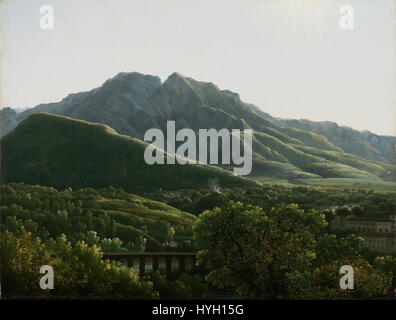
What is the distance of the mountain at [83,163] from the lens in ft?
43.5

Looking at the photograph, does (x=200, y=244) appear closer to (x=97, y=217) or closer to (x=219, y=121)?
(x=97, y=217)

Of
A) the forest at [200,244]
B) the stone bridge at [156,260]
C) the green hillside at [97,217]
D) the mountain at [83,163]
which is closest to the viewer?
the forest at [200,244]

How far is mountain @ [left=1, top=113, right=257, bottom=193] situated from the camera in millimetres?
13266

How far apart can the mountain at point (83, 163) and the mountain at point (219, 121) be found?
0.89 feet

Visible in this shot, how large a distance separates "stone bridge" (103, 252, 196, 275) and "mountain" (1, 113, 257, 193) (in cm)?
167

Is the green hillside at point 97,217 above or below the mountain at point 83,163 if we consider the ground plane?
below

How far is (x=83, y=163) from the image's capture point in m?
13.5

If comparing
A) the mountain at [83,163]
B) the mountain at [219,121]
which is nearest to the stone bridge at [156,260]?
the mountain at [83,163]

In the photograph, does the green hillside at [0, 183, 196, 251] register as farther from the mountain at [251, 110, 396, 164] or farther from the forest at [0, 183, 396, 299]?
the mountain at [251, 110, 396, 164]

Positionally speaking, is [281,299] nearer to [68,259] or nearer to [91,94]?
[68,259]

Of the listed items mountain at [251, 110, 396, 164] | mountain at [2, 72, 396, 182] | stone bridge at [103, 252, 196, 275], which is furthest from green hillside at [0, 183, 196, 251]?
mountain at [251, 110, 396, 164]

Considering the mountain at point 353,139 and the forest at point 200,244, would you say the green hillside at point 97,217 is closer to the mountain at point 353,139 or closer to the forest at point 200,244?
the forest at point 200,244

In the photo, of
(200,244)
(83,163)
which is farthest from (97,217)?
(200,244)
